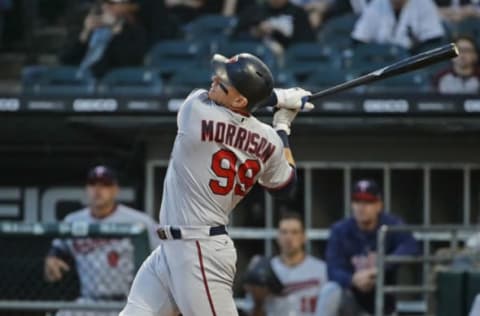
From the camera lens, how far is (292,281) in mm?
9234

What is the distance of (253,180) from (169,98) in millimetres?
3647

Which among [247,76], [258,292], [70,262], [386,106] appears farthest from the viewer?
[386,106]

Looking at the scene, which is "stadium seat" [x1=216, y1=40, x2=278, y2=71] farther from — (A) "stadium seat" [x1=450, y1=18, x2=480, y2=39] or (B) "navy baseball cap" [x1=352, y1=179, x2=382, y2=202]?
(B) "navy baseball cap" [x1=352, y1=179, x2=382, y2=202]

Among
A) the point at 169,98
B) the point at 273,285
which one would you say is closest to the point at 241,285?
the point at 273,285

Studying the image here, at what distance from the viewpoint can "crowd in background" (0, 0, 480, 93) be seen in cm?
1062

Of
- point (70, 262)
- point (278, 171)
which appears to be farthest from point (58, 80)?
point (278, 171)

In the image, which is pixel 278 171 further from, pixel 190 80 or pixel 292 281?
pixel 190 80

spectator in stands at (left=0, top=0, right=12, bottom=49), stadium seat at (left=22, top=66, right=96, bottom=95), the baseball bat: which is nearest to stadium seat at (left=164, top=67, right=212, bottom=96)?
stadium seat at (left=22, top=66, right=96, bottom=95)

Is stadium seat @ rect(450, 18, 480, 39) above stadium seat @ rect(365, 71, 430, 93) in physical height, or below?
above

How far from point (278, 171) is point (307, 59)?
14.9 feet

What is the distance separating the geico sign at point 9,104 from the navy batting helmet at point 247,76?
4131mm

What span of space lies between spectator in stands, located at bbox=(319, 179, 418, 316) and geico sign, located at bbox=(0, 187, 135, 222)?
223 cm

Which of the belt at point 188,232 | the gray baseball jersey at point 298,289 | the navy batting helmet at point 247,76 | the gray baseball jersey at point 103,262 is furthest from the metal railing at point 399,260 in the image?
the navy batting helmet at point 247,76

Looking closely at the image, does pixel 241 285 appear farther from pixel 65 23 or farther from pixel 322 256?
pixel 65 23
